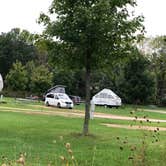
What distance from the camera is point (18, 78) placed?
83062 millimetres

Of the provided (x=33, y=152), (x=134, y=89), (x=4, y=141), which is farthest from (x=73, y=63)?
(x=134, y=89)

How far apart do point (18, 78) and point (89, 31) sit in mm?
65059

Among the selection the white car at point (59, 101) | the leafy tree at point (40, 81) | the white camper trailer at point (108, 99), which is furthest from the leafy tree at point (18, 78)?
the white car at point (59, 101)

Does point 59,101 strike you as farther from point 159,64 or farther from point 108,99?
point 159,64

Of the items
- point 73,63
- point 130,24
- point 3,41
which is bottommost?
point 73,63

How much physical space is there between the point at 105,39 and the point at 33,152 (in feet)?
23.5

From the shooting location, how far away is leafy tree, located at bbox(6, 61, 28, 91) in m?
82.7

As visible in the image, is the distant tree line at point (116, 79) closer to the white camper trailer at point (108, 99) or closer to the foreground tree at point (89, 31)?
the white camper trailer at point (108, 99)

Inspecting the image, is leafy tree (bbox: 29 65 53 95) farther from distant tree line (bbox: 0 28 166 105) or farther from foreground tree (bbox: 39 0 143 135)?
foreground tree (bbox: 39 0 143 135)

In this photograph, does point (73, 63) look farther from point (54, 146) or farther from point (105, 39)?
point (54, 146)

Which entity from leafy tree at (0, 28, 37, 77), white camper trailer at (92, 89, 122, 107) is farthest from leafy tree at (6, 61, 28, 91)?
leafy tree at (0, 28, 37, 77)

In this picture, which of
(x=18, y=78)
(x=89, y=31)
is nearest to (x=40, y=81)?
(x=18, y=78)

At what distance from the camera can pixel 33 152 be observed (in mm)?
13422

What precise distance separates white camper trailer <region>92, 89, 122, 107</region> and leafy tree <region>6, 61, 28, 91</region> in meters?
16.1
